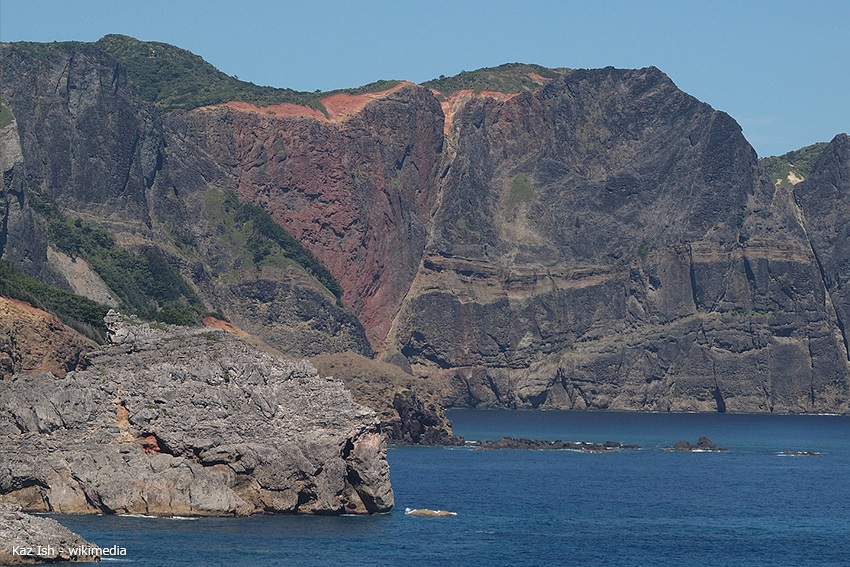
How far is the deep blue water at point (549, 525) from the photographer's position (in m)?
90.8

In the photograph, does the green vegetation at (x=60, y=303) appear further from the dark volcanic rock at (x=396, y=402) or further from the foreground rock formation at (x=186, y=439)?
the dark volcanic rock at (x=396, y=402)

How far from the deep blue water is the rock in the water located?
442 cm

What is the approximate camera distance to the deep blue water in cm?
9075

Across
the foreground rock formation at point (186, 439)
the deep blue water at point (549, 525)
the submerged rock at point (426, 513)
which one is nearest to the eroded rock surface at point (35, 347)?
the foreground rock formation at point (186, 439)

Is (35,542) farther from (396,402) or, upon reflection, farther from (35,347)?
(396,402)

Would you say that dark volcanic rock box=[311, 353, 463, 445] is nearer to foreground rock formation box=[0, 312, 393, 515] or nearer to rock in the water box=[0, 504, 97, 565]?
foreground rock formation box=[0, 312, 393, 515]

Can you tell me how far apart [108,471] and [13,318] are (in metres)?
26.1

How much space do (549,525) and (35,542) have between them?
4196 cm

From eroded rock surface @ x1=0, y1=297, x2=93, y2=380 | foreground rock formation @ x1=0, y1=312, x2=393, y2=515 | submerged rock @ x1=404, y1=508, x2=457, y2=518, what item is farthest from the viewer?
eroded rock surface @ x1=0, y1=297, x2=93, y2=380

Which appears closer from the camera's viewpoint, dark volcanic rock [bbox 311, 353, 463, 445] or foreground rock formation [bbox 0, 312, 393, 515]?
foreground rock formation [bbox 0, 312, 393, 515]

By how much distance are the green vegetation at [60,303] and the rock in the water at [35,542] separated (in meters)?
49.9

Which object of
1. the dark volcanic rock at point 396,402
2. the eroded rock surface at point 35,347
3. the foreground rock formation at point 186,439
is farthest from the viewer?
the dark volcanic rock at point 396,402

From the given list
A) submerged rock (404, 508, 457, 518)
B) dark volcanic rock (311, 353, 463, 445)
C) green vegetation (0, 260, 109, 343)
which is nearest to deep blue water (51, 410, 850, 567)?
submerged rock (404, 508, 457, 518)

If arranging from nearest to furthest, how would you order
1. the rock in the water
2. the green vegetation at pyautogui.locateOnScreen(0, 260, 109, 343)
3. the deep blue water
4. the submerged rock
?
the rock in the water
the deep blue water
the submerged rock
the green vegetation at pyautogui.locateOnScreen(0, 260, 109, 343)
